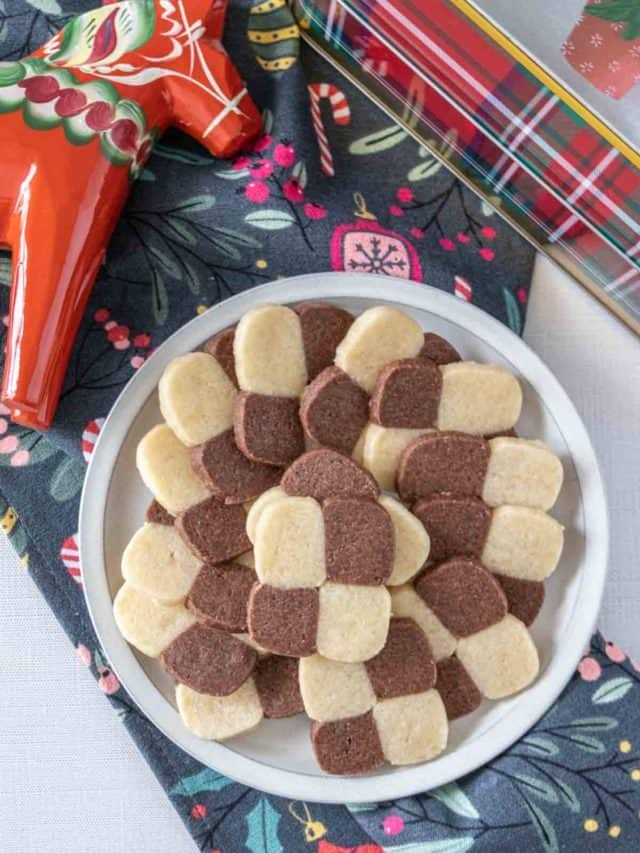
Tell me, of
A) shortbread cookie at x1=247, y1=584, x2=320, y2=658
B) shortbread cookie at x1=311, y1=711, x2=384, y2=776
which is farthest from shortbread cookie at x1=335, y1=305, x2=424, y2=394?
shortbread cookie at x1=311, y1=711, x2=384, y2=776


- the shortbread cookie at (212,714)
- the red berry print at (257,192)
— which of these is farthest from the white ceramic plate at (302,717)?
the red berry print at (257,192)

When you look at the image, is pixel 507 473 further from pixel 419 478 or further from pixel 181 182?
pixel 181 182

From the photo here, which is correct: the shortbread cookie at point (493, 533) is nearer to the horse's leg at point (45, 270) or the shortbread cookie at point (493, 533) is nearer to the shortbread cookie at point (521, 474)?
the shortbread cookie at point (521, 474)

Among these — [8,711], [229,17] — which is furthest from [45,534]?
[229,17]

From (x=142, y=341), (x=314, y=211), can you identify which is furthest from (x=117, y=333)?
(x=314, y=211)

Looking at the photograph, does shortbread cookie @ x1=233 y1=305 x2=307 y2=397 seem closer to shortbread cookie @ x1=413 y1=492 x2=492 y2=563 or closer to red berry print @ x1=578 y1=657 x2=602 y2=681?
shortbread cookie @ x1=413 y1=492 x2=492 y2=563
